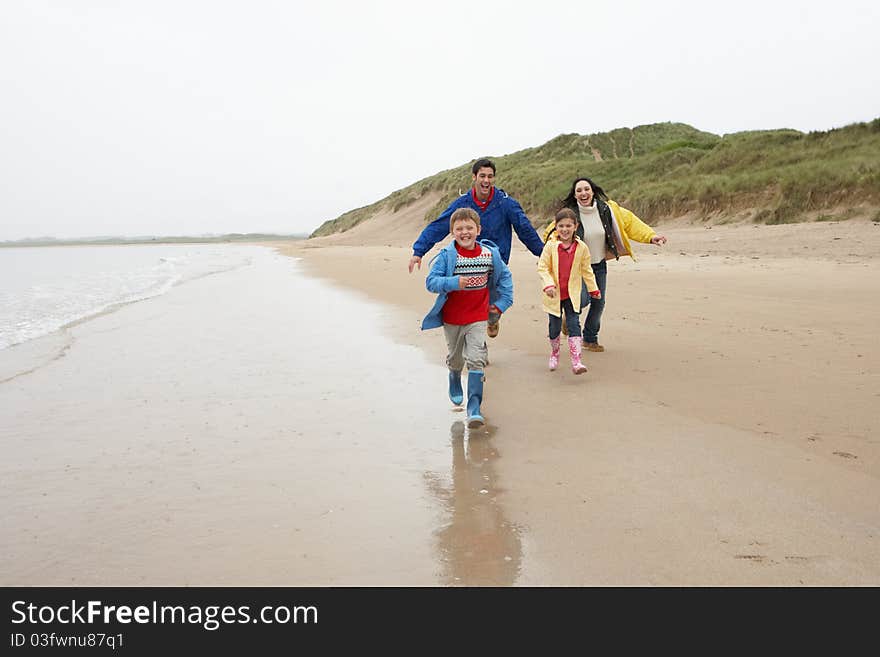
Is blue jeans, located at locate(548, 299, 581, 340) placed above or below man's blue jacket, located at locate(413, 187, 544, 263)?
below

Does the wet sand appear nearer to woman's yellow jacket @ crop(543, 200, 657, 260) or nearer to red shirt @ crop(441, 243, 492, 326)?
red shirt @ crop(441, 243, 492, 326)

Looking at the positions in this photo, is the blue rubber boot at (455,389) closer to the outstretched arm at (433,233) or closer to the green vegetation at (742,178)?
the outstretched arm at (433,233)

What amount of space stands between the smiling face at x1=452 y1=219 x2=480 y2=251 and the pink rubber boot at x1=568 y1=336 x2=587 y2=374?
4.78ft

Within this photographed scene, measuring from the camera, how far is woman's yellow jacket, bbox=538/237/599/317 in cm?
598

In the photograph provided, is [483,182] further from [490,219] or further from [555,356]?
[555,356]

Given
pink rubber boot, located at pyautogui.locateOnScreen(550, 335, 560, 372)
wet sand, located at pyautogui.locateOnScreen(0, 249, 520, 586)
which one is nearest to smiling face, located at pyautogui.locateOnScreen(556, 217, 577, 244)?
pink rubber boot, located at pyautogui.locateOnScreen(550, 335, 560, 372)

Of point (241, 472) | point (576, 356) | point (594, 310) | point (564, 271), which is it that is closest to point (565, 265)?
point (564, 271)

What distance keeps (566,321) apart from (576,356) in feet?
1.43

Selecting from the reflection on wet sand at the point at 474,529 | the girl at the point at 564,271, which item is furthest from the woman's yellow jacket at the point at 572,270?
the reflection on wet sand at the point at 474,529

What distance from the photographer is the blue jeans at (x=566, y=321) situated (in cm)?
581
